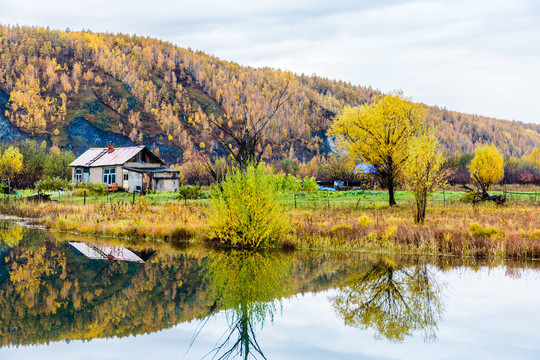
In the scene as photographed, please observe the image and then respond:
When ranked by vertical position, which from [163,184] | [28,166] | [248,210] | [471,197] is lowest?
[471,197]

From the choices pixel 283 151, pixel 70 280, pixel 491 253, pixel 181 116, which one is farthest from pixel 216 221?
pixel 181 116

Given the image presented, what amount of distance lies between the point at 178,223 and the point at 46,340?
13.7 meters

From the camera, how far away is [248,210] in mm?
16609

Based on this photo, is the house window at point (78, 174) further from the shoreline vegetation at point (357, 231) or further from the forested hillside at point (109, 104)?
the forested hillside at point (109, 104)

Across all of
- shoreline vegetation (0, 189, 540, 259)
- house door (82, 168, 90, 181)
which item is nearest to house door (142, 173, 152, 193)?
house door (82, 168, 90, 181)

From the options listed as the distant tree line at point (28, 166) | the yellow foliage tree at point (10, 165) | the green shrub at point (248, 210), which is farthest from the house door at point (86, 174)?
the green shrub at point (248, 210)

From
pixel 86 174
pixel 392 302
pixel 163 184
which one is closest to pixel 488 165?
pixel 163 184

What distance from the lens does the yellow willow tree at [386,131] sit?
33.7 metres

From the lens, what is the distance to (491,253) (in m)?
15.2

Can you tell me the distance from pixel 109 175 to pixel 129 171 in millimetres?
3756

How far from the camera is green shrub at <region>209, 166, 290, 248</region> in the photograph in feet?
54.0

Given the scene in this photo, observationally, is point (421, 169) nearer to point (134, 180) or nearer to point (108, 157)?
point (134, 180)

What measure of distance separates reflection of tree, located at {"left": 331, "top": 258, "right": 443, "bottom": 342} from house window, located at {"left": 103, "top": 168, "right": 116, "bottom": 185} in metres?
47.5

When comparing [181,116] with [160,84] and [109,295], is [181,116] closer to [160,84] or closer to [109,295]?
[160,84]
